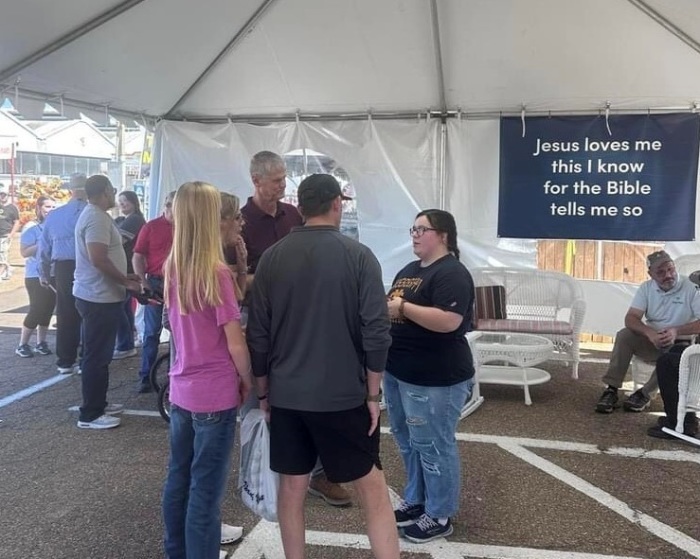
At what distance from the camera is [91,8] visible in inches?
175

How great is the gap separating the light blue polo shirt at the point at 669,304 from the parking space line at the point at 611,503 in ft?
5.66

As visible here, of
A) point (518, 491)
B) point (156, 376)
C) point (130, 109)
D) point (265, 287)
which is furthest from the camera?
point (130, 109)

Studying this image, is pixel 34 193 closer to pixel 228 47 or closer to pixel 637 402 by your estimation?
pixel 228 47

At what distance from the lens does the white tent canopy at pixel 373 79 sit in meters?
4.94

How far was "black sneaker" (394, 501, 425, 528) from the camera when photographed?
129 inches

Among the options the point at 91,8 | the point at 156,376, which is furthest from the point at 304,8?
the point at 156,376

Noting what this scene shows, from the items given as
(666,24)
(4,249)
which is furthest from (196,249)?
(4,249)

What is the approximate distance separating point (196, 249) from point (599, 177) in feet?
17.3

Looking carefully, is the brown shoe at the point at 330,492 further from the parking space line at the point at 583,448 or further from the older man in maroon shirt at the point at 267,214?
the parking space line at the point at 583,448

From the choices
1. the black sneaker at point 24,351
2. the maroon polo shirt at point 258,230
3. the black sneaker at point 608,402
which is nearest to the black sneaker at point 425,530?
the maroon polo shirt at point 258,230

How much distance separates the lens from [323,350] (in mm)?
2359

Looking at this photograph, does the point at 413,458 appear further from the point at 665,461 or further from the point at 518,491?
the point at 665,461

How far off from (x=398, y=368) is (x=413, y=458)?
0.51m

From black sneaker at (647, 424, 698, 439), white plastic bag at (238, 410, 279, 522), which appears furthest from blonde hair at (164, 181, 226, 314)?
black sneaker at (647, 424, 698, 439)
